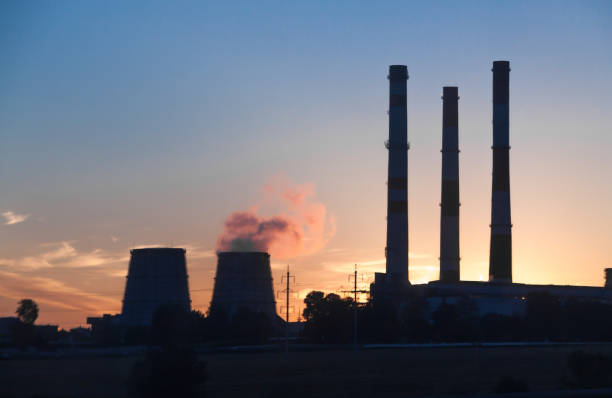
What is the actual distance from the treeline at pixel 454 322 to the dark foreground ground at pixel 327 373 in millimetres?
11855

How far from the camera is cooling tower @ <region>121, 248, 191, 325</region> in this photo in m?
59.4

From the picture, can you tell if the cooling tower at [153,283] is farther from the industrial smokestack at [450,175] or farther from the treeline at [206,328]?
the industrial smokestack at [450,175]

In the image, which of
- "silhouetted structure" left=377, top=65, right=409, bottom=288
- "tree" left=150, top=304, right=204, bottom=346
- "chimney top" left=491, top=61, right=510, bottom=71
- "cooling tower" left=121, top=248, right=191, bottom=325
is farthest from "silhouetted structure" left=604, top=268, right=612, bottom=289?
"cooling tower" left=121, top=248, right=191, bottom=325

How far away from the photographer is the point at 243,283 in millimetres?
63094

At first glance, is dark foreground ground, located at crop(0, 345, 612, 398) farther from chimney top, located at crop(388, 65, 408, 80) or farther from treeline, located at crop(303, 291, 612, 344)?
chimney top, located at crop(388, 65, 408, 80)

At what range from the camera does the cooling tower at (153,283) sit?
59.4 m

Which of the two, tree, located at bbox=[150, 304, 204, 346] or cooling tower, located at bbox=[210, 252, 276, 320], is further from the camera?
cooling tower, located at bbox=[210, 252, 276, 320]

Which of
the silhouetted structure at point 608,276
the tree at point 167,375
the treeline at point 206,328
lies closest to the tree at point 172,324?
the treeline at point 206,328

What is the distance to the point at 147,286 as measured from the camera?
61.2 m

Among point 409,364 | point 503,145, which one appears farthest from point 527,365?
point 503,145

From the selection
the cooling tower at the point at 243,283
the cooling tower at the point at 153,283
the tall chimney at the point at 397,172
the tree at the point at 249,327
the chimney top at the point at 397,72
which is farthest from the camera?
the chimney top at the point at 397,72

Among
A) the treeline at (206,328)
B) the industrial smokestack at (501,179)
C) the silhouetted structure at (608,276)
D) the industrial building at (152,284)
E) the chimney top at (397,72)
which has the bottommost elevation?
the treeline at (206,328)

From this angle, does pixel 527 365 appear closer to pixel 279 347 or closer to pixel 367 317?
pixel 279 347

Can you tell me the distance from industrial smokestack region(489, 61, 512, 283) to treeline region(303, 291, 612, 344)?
145 inches
